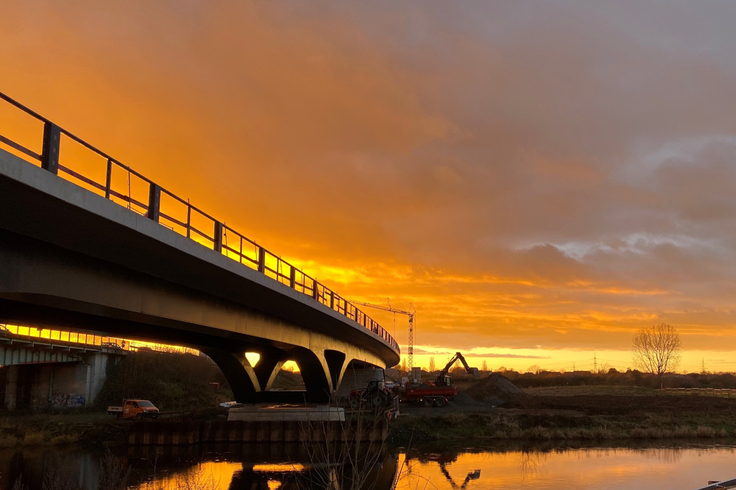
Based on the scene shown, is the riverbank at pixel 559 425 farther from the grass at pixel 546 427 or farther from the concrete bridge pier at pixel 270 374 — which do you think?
the concrete bridge pier at pixel 270 374

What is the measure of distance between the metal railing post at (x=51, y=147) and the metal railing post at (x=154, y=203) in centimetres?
445

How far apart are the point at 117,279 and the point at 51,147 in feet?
21.7

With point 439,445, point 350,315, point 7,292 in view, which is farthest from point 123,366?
point 7,292

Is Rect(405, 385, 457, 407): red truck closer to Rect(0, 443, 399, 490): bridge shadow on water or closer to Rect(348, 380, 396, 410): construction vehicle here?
Rect(348, 380, 396, 410): construction vehicle

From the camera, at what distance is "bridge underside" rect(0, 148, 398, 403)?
14789 mm

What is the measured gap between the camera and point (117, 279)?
65.5ft

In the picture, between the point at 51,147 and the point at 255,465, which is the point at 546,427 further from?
the point at 51,147

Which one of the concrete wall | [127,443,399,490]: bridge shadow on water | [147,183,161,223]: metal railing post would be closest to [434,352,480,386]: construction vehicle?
[127,443,399,490]: bridge shadow on water

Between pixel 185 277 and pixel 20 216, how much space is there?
351 inches

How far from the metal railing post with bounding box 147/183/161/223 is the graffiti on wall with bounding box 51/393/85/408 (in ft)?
169

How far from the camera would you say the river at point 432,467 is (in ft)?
92.8

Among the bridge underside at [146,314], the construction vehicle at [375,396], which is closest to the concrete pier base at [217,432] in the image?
the bridge underside at [146,314]

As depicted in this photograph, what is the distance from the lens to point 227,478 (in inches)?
1179

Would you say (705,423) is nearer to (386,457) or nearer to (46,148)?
(386,457)
